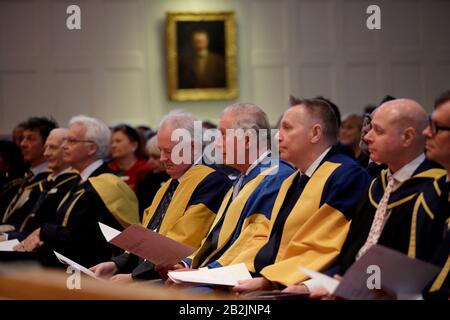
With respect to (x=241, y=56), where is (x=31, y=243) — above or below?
below

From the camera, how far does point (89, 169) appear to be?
23.4 feet

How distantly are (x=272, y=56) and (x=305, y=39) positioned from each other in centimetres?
A: 60

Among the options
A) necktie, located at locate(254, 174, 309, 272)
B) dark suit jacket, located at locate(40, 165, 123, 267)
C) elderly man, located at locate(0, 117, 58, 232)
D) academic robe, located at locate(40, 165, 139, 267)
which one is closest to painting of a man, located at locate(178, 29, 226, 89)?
elderly man, located at locate(0, 117, 58, 232)

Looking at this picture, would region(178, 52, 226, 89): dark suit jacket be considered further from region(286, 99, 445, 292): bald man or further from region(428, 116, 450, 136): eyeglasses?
region(428, 116, 450, 136): eyeglasses

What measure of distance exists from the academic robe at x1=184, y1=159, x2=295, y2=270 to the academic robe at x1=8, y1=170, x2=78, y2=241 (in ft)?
7.39

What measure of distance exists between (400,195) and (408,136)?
11.3 inches

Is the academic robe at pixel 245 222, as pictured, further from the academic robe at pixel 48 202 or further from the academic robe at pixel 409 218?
the academic robe at pixel 48 202

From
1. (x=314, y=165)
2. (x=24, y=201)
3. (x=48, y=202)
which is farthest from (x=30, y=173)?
(x=314, y=165)

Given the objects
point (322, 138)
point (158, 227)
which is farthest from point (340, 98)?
point (322, 138)

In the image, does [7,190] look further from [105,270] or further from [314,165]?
[314,165]

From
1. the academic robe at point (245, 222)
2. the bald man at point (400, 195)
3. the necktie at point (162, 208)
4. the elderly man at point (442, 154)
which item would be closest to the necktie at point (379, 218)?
the bald man at point (400, 195)

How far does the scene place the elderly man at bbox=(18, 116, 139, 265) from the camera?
21.6 ft

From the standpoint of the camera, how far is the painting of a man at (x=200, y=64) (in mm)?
13492

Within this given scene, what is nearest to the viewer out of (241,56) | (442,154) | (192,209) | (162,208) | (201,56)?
(442,154)
